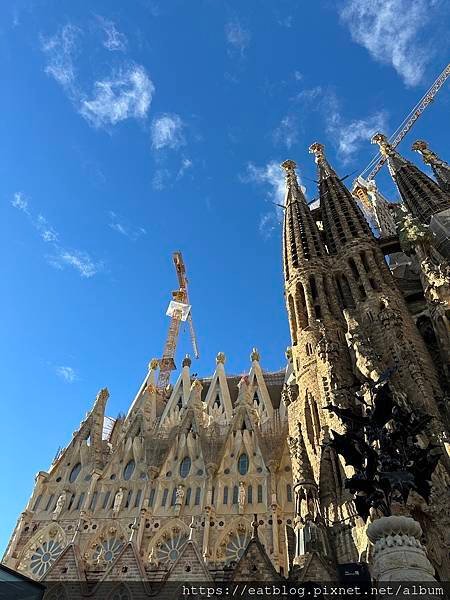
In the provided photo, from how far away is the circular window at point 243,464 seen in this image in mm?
23744

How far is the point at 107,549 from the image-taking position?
21359 mm

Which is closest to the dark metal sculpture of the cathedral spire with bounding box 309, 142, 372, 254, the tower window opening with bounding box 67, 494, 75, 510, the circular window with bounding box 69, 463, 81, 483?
the tower window opening with bounding box 67, 494, 75, 510

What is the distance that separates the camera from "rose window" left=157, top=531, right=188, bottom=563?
20.6 m

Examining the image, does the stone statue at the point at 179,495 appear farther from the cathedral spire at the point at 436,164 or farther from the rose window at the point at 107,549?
the cathedral spire at the point at 436,164

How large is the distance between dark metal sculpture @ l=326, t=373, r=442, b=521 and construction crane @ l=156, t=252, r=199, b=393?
A: 30616 mm

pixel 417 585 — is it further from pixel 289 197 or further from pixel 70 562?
pixel 289 197

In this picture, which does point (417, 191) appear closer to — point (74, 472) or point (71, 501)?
point (74, 472)

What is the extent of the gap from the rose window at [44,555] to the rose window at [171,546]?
4433 mm

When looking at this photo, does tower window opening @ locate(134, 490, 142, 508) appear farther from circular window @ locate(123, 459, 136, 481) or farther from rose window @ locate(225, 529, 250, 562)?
rose window @ locate(225, 529, 250, 562)

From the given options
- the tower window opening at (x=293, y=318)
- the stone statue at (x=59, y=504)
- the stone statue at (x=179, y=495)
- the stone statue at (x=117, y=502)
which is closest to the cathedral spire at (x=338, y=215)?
the tower window opening at (x=293, y=318)

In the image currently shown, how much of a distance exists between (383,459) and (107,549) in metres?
17.5

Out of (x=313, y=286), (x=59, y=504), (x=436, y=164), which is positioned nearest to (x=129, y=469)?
(x=59, y=504)

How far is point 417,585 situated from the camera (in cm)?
652

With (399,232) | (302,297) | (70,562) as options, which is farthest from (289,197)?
(70,562)
